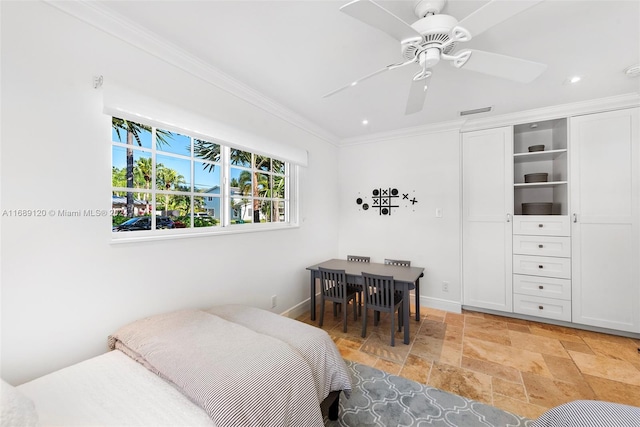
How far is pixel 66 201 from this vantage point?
58.5 inches

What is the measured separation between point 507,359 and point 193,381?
Result: 105 inches

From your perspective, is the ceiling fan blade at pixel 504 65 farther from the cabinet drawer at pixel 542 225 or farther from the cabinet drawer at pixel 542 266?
the cabinet drawer at pixel 542 266

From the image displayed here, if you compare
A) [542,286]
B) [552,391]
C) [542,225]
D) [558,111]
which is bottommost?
[552,391]

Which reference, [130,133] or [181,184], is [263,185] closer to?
[181,184]

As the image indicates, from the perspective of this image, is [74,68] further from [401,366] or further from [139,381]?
[401,366]

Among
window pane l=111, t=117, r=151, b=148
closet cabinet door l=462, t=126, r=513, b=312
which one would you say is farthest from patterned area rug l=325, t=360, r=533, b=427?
window pane l=111, t=117, r=151, b=148

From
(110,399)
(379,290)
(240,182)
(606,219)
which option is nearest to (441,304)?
(379,290)

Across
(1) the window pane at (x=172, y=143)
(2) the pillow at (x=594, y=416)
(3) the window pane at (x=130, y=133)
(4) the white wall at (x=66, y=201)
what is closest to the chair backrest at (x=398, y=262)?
(2) the pillow at (x=594, y=416)

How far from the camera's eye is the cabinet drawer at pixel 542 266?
2996 millimetres

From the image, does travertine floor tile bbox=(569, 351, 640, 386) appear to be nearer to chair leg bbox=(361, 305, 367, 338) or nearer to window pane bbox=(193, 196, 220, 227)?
chair leg bbox=(361, 305, 367, 338)

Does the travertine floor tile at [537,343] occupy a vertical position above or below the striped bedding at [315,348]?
below

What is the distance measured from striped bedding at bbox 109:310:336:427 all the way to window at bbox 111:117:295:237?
0.80 meters

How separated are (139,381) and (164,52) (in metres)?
2.11

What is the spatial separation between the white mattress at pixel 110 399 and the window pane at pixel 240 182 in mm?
1675
